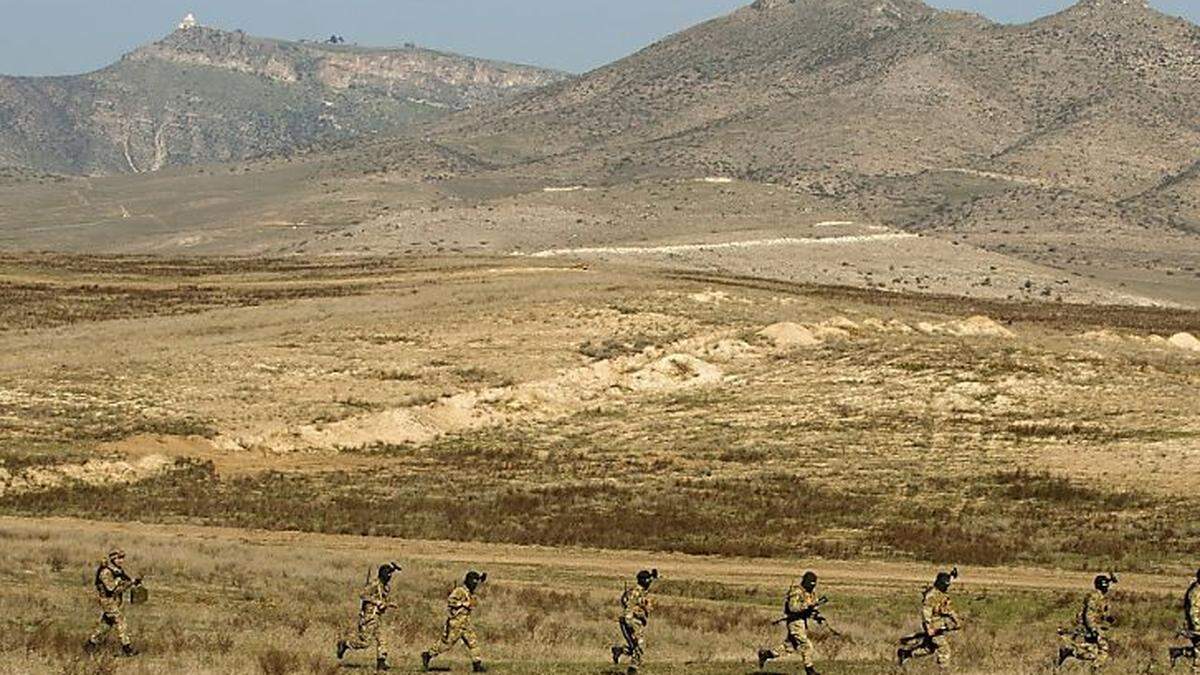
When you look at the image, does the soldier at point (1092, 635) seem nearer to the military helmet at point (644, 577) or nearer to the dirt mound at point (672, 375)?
the military helmet at point (644, 577)

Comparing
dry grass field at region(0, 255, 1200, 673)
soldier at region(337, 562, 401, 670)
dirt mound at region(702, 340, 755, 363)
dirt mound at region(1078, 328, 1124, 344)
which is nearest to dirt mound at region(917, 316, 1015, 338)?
dry grass field at region(0, 255, 1200, 673)

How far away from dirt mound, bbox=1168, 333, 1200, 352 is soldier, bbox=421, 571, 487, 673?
229 ft

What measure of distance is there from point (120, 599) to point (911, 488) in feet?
95.5

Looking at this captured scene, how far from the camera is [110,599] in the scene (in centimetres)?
2233

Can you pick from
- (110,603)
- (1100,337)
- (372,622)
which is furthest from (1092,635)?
(1100,337)

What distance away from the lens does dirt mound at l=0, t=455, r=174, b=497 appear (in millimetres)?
45844

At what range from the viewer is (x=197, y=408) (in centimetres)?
6116

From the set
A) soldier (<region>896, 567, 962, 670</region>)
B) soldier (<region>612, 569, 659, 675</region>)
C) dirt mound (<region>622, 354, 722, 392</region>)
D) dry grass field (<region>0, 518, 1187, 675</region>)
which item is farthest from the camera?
dirt mound (<region>622, 354, 722, 392</region>)

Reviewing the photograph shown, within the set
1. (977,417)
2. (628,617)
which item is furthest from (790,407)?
(628,617)

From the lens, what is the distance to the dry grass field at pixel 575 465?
1100 inches

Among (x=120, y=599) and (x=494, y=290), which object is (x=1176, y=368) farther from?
(x=120, y=599)

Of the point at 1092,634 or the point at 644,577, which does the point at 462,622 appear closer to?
the point at 644,577

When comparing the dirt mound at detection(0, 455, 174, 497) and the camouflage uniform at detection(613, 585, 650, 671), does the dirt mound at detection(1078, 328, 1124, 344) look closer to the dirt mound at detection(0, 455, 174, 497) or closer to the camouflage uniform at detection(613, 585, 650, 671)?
the dirt mound at detection(0, 455, 174, 497)

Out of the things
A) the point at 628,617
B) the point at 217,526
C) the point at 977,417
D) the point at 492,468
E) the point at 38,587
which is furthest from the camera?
the point at 977,417
